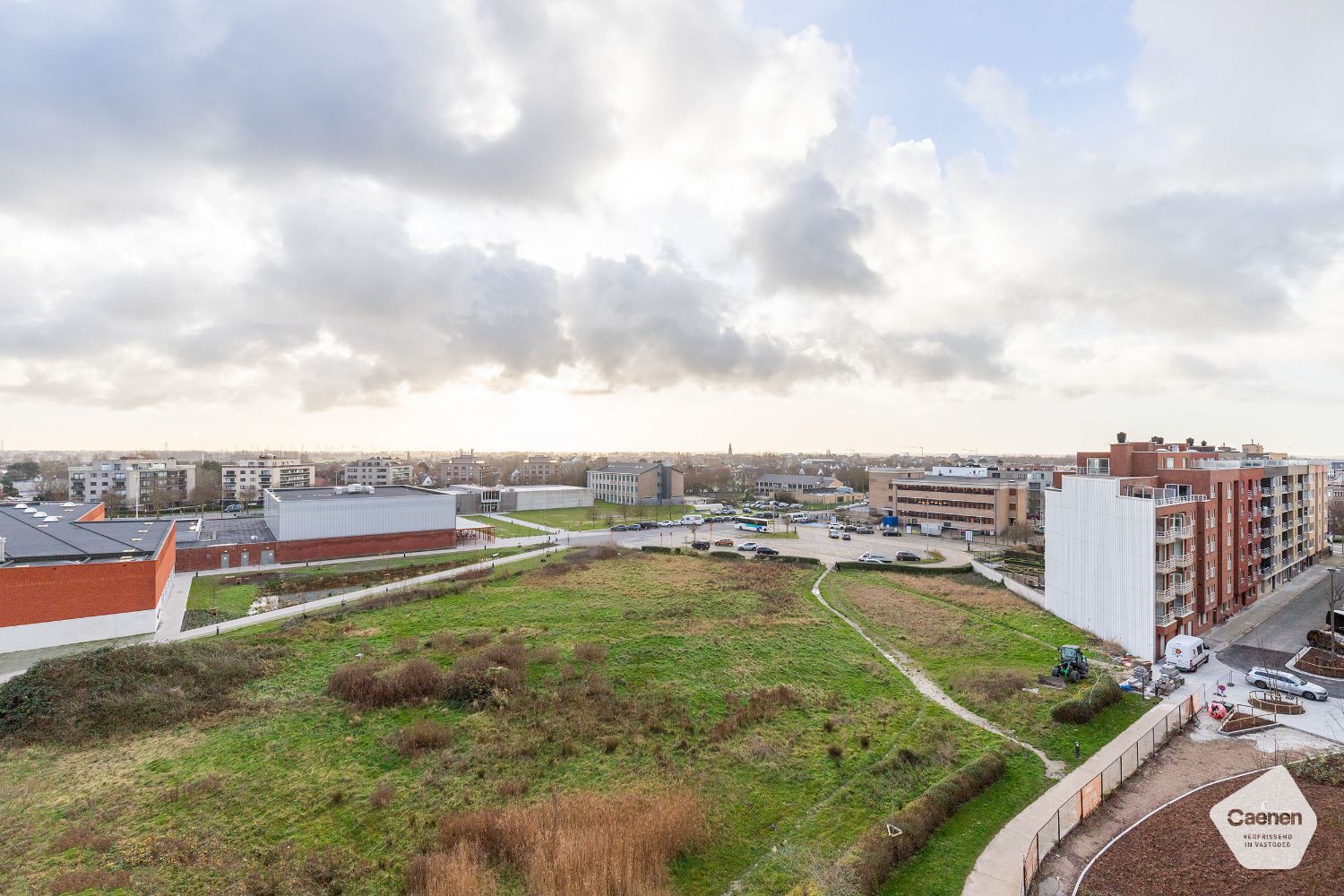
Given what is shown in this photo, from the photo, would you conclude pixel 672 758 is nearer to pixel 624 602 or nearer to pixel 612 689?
pixel 612 689

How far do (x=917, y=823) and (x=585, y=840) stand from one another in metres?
8.23

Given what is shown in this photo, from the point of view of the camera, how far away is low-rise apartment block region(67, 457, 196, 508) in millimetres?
94562

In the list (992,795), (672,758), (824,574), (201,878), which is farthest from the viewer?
(824,574)

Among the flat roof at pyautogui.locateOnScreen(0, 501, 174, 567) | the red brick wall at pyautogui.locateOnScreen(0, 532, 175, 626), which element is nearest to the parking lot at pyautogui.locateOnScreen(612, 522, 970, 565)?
the flat roof at pyautogui.locateOnScreen(0, 501, 174, 567)

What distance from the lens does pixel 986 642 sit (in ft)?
102

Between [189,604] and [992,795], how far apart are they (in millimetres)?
45208

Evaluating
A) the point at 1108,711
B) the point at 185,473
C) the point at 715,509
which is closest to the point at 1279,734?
the point at 1108,711

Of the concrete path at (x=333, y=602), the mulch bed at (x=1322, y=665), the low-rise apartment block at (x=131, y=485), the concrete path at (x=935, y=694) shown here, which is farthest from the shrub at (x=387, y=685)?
the low-rise apartment block at (x=131, y=485)

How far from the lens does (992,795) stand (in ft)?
55.2

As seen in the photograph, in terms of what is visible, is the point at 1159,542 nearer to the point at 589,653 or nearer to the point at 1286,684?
the point at 1286,684

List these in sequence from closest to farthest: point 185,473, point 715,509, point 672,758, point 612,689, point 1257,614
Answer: point 672,758, point 612,689, point 1257,614, point 715,509, point 185,473

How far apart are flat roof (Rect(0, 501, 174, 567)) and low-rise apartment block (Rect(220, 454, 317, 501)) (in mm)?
71261

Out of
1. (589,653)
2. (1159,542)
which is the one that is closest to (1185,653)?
(1159,542)

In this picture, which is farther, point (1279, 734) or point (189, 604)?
point (189, 604)
